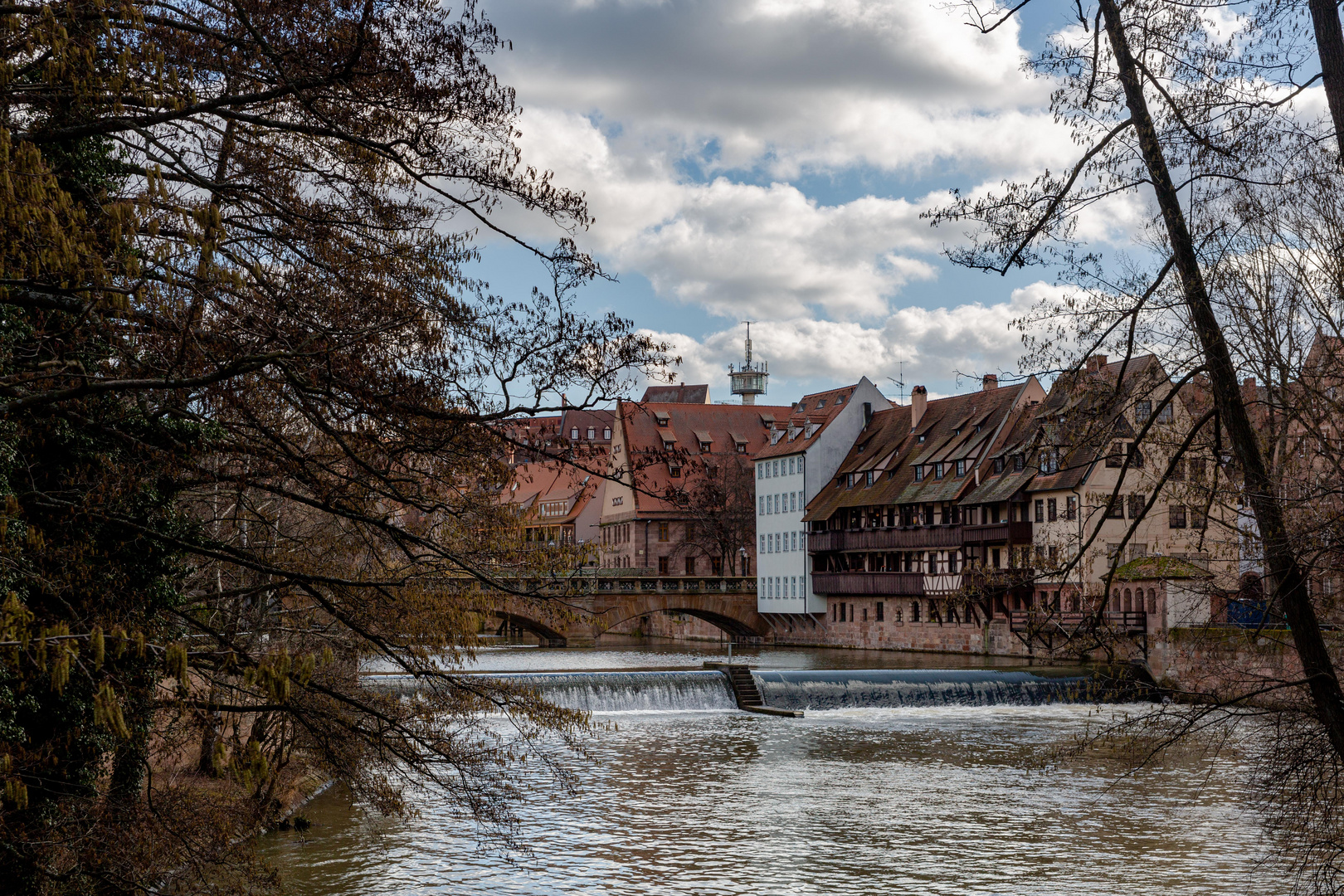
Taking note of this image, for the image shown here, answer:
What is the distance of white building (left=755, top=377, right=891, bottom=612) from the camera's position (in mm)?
60688

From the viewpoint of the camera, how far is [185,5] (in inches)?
303

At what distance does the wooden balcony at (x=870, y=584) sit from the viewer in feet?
172

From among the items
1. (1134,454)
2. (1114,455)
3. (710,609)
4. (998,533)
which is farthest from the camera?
(710,609)

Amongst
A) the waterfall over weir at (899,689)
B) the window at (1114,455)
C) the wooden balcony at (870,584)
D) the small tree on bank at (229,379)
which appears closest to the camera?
the small tree on bank at (229,379)

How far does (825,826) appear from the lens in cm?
1836

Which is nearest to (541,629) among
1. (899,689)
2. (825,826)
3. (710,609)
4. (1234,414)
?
(710,609)

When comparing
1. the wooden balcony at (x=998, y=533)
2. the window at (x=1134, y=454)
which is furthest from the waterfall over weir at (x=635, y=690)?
the window at (x=1134, y=454)

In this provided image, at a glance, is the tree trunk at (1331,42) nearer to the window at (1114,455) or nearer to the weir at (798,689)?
the window at (1114,455)

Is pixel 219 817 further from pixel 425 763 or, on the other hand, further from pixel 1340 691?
pixel 1340 691

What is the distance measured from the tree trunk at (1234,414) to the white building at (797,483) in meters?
50.7

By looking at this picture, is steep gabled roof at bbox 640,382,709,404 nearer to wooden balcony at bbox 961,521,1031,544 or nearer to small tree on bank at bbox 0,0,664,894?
wooden balcony at bbox 961,521,1031,544

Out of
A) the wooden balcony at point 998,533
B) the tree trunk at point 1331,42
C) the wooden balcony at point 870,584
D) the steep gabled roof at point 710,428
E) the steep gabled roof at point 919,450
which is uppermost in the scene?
the steep gabled roof at point 710,428

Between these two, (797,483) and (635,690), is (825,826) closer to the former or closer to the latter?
(635,690)

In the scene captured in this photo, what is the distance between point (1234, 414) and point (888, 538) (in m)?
46.9
